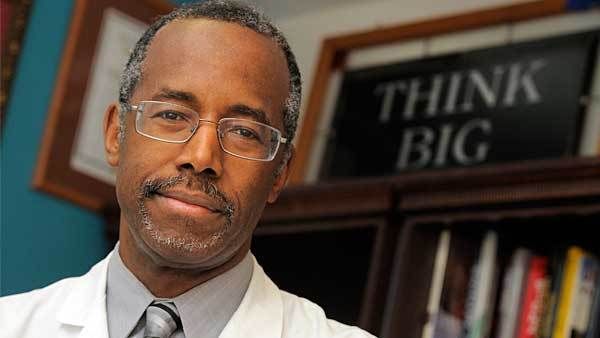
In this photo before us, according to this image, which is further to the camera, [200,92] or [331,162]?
[331,162]

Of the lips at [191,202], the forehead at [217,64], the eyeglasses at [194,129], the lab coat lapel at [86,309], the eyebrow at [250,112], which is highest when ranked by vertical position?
the forehead at [217,64]

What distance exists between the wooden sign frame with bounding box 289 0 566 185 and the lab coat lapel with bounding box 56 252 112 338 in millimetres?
1373

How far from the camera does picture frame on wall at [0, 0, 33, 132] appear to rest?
2830mm

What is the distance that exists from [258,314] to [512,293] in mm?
851

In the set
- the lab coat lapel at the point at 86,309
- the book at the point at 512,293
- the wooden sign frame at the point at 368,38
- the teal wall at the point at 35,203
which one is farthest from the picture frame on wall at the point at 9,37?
the lab coat lapel at the point at 86,309

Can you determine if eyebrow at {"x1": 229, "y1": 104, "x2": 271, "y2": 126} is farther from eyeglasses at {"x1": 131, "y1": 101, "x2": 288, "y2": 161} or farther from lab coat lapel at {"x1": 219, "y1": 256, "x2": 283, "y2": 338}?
lab coat lapel at {"x1": 219, "y1": 256, "x2": 283, "y2": 338}

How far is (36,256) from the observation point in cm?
287

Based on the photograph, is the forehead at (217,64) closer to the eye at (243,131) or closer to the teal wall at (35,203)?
the eye at (243,131)

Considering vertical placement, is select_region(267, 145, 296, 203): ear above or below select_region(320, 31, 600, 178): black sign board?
below

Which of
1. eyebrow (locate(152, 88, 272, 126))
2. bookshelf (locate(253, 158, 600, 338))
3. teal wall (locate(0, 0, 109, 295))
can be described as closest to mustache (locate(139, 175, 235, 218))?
eyebrow (locate(152, 88, 272, 126))

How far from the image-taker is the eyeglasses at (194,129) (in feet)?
4.39

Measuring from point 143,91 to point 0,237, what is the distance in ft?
4.97

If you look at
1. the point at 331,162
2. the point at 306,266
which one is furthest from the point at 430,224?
the point at 331,162

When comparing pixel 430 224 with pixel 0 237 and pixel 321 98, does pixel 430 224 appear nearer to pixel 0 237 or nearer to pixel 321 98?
pixel 321 98
